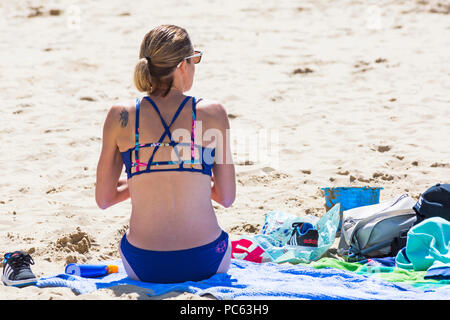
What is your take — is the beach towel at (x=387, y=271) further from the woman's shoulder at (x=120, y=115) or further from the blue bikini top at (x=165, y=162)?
the woman's shoulder at (x=120, y=115)

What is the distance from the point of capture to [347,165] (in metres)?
5.28

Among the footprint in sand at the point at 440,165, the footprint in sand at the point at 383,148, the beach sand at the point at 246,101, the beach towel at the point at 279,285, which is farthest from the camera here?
the footprint in sand at the point at 383,148

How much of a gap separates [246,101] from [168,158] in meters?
4.43

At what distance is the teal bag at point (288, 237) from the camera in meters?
3.57

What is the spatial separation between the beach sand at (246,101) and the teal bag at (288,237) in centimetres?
34

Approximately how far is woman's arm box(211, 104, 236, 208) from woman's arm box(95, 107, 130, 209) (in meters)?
0.43

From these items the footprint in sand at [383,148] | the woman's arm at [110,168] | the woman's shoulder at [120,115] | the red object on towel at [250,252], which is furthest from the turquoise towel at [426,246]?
the footprint in sand at [383,148]

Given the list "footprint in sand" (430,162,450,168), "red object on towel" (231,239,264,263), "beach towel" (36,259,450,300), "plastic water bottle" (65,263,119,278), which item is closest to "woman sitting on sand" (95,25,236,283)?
"beach towel" (36,259,450,300)

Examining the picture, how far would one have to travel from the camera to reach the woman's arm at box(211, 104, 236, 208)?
2765 mm

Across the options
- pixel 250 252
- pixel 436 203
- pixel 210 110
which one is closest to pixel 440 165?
pixel 436 203

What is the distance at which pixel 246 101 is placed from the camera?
705 cm

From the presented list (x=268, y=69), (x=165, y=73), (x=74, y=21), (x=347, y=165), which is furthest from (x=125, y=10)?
(x=165, y=73)

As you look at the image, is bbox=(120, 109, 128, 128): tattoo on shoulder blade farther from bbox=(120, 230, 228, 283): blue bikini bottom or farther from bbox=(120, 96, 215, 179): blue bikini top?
bbox=(120, 230, 228, 283): blue bikini bottom


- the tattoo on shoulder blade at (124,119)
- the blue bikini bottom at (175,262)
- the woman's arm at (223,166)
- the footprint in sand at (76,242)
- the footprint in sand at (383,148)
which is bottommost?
the footprint in sand at (76,242)
